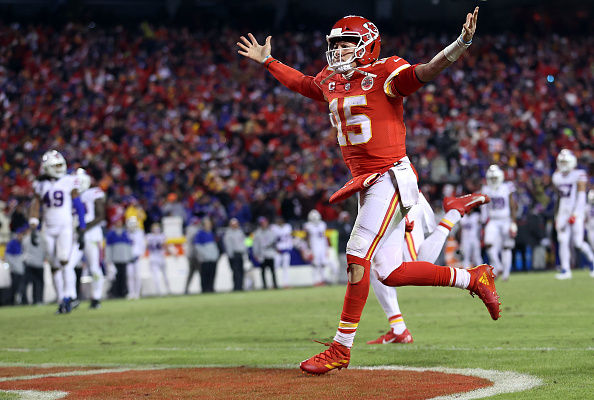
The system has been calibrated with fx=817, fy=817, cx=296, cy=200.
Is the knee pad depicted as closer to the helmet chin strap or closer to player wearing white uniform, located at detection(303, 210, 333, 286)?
the helmet chin strap

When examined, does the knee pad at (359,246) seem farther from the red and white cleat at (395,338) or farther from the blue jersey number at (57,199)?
the blue jersey number at (57,199)

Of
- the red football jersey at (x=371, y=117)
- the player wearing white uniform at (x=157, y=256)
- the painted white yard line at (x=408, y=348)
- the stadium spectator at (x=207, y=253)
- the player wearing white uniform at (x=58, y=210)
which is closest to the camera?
the red football jersey at (x=371, y=117)

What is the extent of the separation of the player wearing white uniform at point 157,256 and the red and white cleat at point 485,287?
46.9 ft

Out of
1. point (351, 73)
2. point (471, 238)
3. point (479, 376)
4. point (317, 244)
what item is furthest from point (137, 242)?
point (479, 376)

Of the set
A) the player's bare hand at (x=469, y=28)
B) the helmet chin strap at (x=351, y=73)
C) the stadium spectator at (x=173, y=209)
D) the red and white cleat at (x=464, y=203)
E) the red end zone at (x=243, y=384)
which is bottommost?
the red end zone at (x=243, y=384)

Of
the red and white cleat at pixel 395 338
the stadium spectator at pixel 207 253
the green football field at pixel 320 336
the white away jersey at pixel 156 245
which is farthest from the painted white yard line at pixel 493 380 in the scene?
the white away jersey at pixel 156 245

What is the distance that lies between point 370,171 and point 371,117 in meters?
0.36

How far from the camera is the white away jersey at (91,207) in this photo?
14.1 metres

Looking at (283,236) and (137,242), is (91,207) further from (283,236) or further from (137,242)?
(283,236)

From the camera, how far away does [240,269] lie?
20.1 metres

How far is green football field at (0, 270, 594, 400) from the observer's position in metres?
5.71

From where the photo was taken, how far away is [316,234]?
20.9 metres

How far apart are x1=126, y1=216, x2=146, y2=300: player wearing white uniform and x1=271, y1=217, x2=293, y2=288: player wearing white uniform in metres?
3.64

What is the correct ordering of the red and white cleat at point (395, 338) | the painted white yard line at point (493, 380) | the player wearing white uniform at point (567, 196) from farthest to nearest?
the player wearing white uniform at point (567, 196)
the red and white cleat at point (395, 338)
the painted white yard line at point (493, 380)
